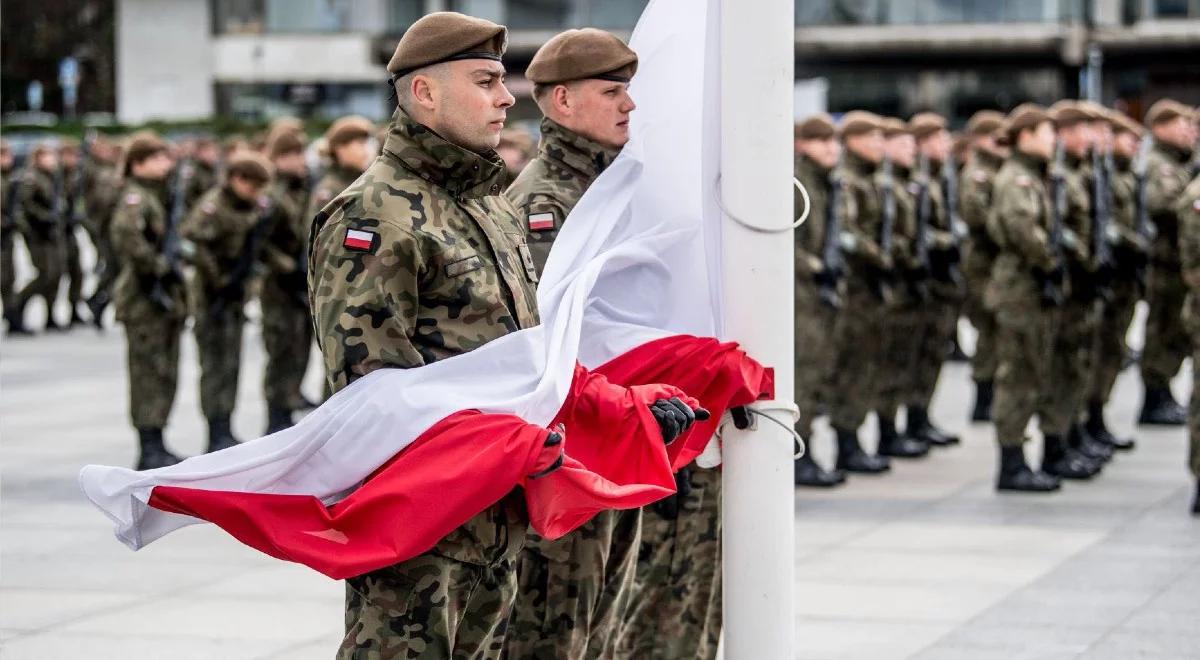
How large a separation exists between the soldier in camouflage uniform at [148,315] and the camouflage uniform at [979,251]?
15.9ft

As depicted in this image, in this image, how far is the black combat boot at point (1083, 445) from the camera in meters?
11.6

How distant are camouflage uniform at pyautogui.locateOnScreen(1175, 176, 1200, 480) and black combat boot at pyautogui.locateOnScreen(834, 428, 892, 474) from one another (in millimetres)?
2261

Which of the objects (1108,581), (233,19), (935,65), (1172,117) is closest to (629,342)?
(1108,581)

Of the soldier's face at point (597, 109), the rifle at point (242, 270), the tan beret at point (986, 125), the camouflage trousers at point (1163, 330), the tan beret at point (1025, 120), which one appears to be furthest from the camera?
the camouflage trousers at point (1163, 330)

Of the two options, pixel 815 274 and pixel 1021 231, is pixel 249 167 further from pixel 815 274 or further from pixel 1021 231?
pixel 1021 231

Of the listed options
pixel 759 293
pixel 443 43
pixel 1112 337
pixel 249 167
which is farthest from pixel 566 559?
pixel 1112 337

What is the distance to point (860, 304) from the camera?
38.7ft

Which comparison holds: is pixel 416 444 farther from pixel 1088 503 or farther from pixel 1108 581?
pixel 1088 503

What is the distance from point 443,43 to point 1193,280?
19.7ft

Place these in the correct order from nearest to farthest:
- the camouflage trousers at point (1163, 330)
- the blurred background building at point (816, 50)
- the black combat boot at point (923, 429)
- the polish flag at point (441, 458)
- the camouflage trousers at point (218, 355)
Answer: the polish flag at point (441, 458), the camouflage trousers at point (218, 355), the black combat boot at point (923, 429), the camouflage trousers at point (1163, 330), the blurred background building at point (816, 50)

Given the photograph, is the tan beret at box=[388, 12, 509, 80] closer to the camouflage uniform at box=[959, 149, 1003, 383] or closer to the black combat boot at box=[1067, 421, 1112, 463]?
the camouflage uniform at box=[959, 149, 1003, 383]

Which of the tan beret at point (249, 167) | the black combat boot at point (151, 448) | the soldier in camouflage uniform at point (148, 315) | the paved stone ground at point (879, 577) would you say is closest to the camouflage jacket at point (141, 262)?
the soldier in camouflage uniform at point (148, 315)

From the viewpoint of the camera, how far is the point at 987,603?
7.74 m

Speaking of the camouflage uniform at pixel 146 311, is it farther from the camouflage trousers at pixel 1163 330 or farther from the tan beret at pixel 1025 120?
the camouflage trousers at pixel 1163 330
